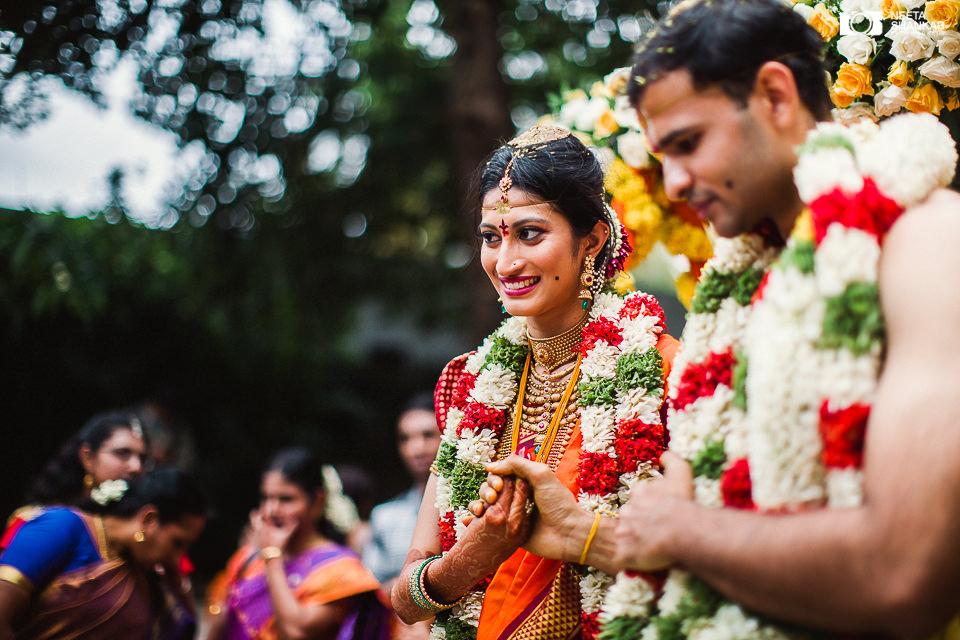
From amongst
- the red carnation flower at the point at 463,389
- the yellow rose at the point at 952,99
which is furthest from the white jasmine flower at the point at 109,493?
the yellow rose at the point at 952,99

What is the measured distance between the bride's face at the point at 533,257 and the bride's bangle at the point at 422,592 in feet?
2.94

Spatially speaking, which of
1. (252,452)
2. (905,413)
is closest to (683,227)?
(905,413)

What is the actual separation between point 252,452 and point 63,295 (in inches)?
161

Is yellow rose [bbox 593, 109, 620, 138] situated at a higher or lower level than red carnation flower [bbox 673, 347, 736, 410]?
higher

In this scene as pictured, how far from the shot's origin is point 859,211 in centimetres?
154

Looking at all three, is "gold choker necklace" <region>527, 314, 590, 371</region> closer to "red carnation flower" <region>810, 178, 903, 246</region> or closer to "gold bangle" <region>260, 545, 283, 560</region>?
"red carnation flower" <region>810, 178, 903, 246</region>

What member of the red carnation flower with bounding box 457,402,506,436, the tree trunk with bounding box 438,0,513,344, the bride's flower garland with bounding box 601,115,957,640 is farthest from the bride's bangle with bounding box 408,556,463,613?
the tree trunk with bounding box 438,0,513,344

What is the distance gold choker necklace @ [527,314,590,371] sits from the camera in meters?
2.79

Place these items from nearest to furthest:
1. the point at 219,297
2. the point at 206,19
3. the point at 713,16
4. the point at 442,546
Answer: the point at 713,16 → the point at 442,546 → the point at 206,19 → the point at 219,297

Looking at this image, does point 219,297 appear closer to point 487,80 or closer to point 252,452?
point 252,452

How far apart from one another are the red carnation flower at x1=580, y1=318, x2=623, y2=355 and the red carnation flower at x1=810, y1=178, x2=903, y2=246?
109 cm

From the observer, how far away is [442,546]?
107 inches

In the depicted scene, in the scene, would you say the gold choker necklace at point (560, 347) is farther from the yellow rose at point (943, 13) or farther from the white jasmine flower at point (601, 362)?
the yellow rose at point (943, 13)

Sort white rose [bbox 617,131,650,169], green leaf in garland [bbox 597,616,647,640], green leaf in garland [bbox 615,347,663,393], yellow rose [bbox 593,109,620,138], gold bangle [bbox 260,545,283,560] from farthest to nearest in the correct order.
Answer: gold bangle [bbox 260,545,283,560], yellow rose [bbox 593,109,620,138], white rose [bbox 617,131,650,169], green leaf in garland [bbox 615,347,663,393], green leaf in garland [bbox 597,616,647,640]
